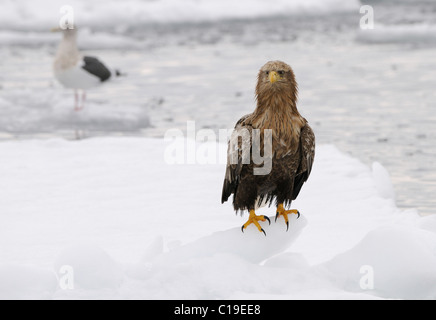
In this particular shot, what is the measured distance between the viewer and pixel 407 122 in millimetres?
9523

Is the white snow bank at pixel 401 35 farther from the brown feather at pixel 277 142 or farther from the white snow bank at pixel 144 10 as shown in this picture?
the brown feather at pixel 277 142

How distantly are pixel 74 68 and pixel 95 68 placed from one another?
0.32 meters

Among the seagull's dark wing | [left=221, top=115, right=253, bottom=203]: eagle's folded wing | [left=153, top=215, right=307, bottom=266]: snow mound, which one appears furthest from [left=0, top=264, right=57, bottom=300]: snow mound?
the seagull's dark wing

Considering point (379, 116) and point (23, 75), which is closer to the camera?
point (379, 116)

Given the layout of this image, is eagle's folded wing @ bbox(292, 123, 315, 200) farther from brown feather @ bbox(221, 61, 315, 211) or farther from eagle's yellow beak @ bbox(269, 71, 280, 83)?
eagle's yellow beak @ bbox(269, 71, 280, 83)

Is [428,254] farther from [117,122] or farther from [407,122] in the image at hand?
[117,122]

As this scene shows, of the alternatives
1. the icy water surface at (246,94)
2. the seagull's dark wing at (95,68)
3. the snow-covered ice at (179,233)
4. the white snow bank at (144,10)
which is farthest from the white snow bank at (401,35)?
the snow-covered ice at (179,233)

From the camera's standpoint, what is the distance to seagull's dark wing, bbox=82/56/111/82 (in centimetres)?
1110

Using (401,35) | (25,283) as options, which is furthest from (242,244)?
(401,35)

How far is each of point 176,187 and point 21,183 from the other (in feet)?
4.47

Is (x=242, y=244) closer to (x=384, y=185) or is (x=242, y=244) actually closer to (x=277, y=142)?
(x=277, y=142)

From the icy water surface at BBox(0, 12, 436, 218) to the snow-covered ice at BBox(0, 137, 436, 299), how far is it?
0.83 meters

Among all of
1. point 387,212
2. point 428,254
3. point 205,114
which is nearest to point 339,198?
point 387,212

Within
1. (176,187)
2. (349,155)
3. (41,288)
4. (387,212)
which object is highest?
(349,155)
